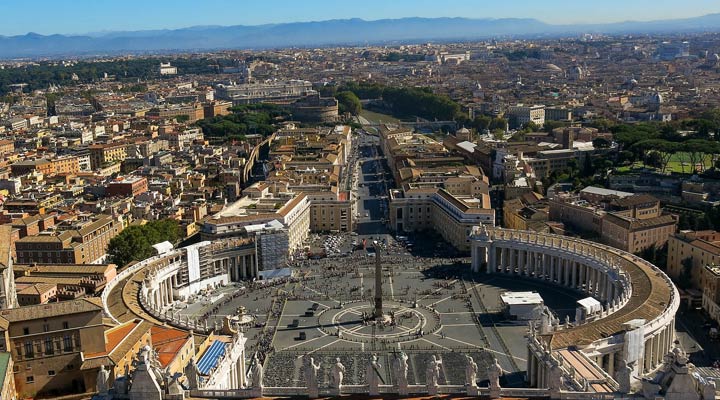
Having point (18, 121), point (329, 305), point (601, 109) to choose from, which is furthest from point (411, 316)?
point (18, 121)

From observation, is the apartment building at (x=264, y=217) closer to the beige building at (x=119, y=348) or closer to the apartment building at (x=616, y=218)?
the apartment building at (x=616, y=218)

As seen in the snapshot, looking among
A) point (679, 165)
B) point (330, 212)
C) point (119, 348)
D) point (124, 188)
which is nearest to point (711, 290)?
point (330, 212)

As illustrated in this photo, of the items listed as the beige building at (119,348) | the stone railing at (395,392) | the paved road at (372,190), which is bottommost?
the paved road at (372,190)

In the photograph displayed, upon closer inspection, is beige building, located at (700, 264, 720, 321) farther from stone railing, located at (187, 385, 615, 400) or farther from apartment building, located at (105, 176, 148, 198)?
apartment building, located at (105, 176, 148, 198)

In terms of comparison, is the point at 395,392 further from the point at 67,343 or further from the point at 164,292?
the point at 164,292

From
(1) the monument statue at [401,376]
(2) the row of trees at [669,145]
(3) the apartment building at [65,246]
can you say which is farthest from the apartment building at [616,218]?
(3) the apartment building at [65,246]
